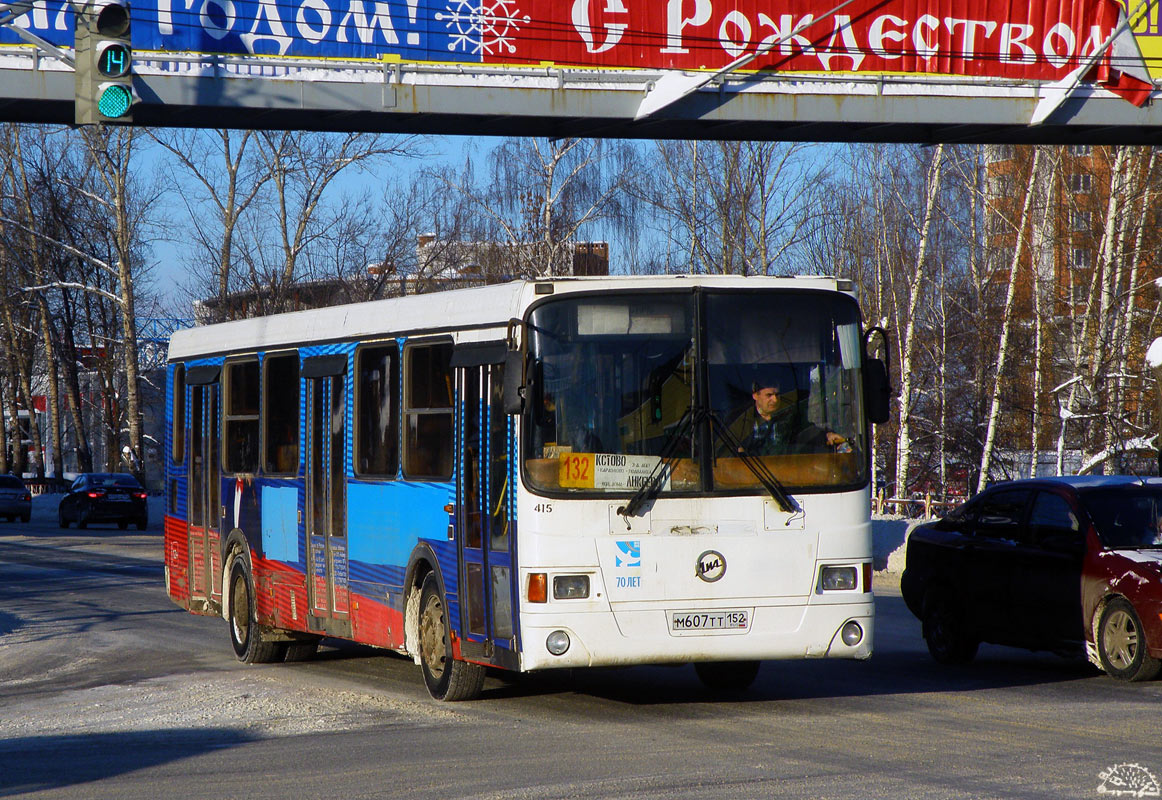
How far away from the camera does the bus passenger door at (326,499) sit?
12.5 m

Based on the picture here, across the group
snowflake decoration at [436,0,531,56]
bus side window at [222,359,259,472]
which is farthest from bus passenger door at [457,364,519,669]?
snowflake decoration at [436,0,531,56]

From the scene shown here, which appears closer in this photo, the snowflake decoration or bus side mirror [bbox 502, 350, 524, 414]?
bus side mirror [bbox 502, 350, 524, 414]

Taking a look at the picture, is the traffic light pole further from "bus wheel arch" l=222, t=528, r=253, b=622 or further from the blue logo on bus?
the blue logo on bus

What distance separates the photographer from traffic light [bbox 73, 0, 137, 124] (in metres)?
13.9

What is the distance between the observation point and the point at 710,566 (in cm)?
1005

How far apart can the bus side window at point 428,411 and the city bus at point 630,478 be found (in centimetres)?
2

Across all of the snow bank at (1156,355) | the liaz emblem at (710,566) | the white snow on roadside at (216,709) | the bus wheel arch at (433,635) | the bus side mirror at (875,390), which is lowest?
the white snow on roadside at (216,709)

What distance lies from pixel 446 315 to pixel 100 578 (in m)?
15.9

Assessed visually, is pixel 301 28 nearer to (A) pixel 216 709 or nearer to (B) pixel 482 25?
(B) pixel 482 25

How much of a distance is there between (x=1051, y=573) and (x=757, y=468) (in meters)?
3.21

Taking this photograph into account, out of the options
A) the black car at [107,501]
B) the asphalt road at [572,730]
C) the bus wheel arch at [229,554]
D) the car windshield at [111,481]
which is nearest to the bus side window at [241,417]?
the bus wheel arch at [229,554]

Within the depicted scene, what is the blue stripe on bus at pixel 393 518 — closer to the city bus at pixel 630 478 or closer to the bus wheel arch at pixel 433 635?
the city bus at pixel 630 478

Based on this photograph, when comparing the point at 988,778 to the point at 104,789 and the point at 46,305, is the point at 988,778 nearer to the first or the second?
the point at 104,789

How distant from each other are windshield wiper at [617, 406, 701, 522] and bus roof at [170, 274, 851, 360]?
34.4 inches
